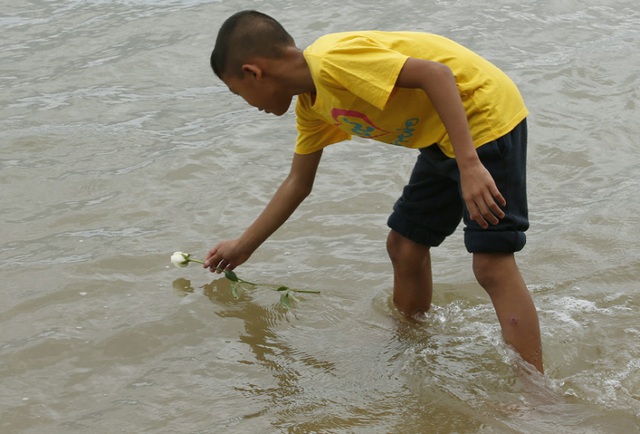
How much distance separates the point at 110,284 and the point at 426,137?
177 cm

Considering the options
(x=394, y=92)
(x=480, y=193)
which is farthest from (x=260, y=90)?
(x=480, y=193)

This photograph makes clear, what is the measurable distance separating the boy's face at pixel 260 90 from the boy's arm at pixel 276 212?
42 centimetres

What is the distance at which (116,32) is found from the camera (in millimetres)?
8141

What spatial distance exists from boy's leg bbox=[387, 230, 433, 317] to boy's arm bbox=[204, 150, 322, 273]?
1.36ft

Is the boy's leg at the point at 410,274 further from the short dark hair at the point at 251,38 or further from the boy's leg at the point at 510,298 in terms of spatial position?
the short dark hair at the point at 251,38

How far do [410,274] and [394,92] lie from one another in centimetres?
96

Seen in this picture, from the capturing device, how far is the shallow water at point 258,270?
3.36m

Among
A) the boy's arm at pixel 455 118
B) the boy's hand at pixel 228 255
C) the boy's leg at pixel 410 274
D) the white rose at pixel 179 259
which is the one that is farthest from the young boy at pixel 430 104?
the white rose at pixel 179 259

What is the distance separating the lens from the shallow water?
11.0 ft

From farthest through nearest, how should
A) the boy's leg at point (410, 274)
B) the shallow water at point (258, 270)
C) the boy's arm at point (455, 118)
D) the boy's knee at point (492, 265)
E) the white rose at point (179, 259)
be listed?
the white rose at point (179, 259) < the boy's leg at point (410, 274) < the shallow water at point (258, 270) < the boy's knee at point (492, 265) < the boy's arm at point (455, 118)

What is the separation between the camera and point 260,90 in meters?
3.17

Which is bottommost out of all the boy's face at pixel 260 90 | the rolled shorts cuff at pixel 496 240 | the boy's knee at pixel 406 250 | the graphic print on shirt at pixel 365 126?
the boy's knee at pixel 406 250

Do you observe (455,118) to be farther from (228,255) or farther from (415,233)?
(228,255)

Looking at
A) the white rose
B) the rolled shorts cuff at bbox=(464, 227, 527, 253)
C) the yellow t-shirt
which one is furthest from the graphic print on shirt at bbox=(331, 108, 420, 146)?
the white rose
